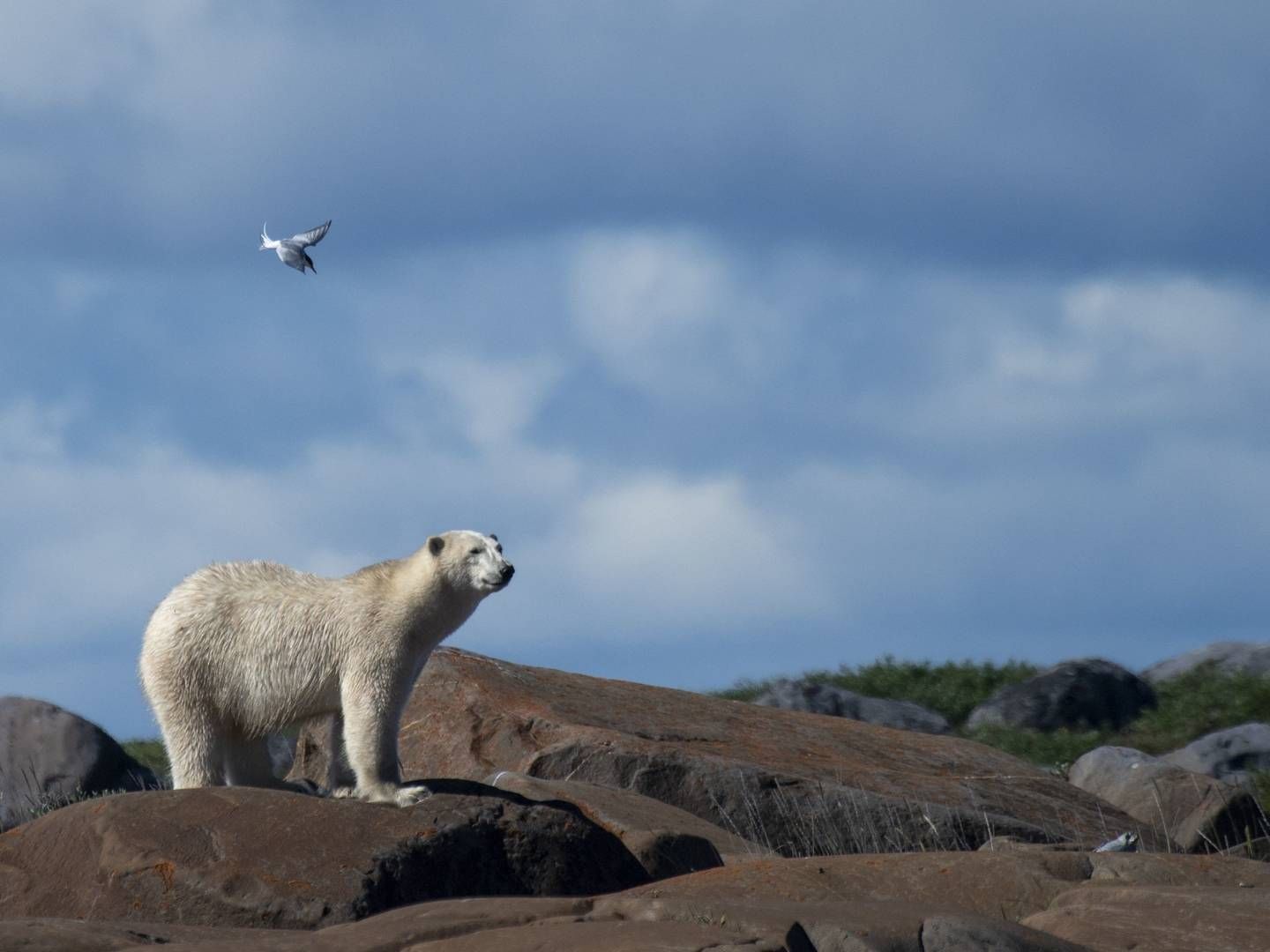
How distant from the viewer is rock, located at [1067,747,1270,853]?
16.5 meters

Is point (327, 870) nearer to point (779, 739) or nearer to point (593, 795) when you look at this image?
point (593, 795)

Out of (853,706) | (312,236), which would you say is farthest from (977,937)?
(853,706)

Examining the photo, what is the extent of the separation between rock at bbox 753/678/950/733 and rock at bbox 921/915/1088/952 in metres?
19.0

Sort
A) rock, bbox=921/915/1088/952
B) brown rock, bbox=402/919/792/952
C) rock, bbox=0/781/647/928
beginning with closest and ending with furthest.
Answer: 1. brown rock, bbox=402/919/792/952
2. rock, bbox=921/915/1088/952
3. rock, bbox=0/781/647/928

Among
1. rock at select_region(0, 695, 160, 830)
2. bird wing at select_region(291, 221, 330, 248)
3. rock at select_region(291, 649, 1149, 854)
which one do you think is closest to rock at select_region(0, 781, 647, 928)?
rock at select_region(291, 649, 1149, 854)

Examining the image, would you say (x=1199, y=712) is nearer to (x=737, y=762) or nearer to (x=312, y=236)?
(x=737, y=762)

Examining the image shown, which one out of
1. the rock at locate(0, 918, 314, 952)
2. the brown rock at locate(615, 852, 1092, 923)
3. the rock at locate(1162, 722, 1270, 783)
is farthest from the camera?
the rock at locate(1162, 722, 1270, 783)

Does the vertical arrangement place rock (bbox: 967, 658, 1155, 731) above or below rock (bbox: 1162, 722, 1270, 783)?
above

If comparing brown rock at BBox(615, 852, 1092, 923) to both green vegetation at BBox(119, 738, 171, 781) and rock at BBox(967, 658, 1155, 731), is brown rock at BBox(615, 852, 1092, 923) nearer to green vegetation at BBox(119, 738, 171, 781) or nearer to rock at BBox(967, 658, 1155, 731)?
green vegetation at BBox(119, 738, 171, 781)

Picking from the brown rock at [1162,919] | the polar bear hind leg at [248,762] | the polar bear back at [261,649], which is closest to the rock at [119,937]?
the polar bear back at [261,649]

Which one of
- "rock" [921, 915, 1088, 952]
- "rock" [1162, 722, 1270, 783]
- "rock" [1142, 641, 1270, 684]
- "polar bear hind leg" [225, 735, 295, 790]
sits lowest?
"rock" [921, 915, 1088, 952]

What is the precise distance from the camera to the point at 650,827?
11.6m

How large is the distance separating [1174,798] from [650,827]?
8.58 meters

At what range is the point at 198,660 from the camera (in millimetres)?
10852
